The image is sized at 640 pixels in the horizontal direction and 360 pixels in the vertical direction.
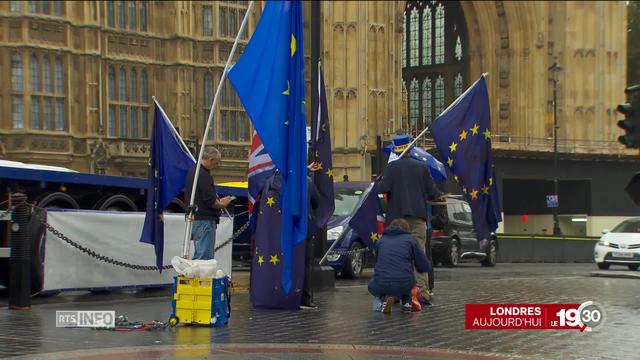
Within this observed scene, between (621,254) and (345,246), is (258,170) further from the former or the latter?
(621,254)

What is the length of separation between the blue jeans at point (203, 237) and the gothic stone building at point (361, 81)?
17410 millimetres

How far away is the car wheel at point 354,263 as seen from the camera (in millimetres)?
20359

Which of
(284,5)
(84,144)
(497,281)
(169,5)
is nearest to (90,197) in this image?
(284,5)

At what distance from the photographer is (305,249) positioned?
42.8ft

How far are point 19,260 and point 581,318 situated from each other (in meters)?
6.40

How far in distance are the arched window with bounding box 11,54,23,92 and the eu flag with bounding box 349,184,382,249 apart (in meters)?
25.1

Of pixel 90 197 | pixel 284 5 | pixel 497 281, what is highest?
pixel 284 5

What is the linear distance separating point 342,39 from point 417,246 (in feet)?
113

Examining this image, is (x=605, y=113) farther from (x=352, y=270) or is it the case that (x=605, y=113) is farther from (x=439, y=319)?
(x=439, y=319)

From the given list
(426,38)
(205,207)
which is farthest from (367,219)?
(426,38)

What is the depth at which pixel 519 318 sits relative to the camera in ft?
37.0

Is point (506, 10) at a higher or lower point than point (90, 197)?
higher

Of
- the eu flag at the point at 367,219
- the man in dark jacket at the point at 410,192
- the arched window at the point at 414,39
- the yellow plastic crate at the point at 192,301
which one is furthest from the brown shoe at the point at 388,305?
the arched window at the point at 414,39

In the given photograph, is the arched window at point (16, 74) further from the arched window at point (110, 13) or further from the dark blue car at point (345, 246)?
the dark blue car at point (345, 246)
